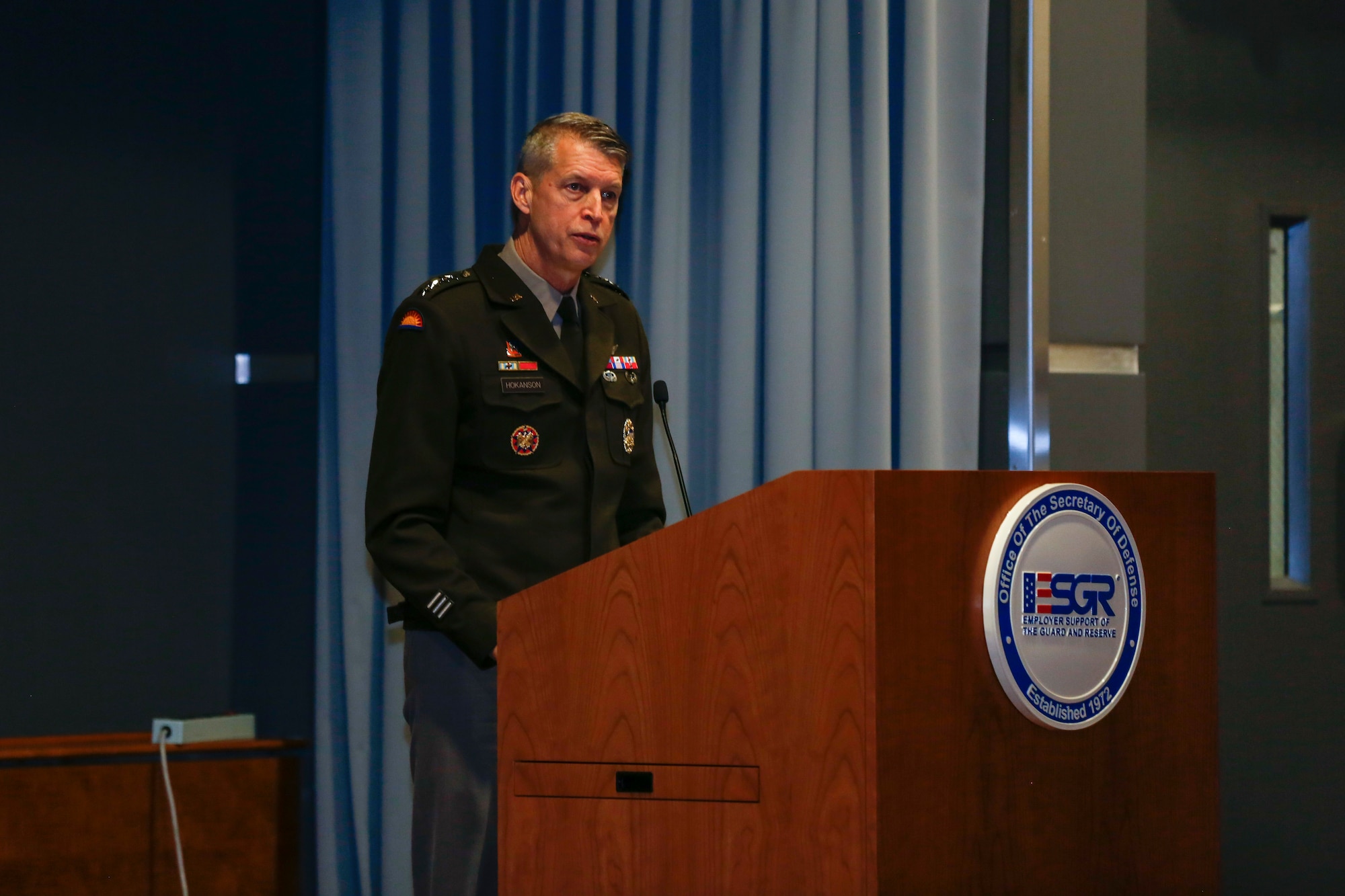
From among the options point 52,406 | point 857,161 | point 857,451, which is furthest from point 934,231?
point 52,406

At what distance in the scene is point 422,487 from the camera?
5.27ft

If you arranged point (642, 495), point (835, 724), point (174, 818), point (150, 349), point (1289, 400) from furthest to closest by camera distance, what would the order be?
point (1289, 400) < point (150, 349) < point (174, 818) < point (642, 495) < point (835, 724)

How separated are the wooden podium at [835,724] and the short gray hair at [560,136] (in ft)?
2.85

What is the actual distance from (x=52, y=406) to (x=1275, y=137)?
2.80 meters

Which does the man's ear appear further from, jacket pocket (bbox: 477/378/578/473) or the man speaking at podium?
jacket pocket (bbox: 477/378/578/473)

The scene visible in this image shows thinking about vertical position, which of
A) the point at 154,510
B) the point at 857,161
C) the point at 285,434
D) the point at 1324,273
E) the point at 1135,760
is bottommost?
the point at 1135,760

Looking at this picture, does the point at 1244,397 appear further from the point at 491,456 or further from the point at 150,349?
the point at 150,349

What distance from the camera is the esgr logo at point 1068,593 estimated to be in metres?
1.08

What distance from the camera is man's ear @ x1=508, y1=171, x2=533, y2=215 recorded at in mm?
1812

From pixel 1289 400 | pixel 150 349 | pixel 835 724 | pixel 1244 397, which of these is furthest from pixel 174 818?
pixel 1289 400

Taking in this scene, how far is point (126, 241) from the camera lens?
2.56 meters

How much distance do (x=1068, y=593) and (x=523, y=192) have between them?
109 centimetres

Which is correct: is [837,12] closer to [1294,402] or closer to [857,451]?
[857,451]

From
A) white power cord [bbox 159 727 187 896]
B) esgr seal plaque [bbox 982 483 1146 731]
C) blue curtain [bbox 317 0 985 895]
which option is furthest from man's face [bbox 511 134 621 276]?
white power cord [bbox 159 727 187 896]
